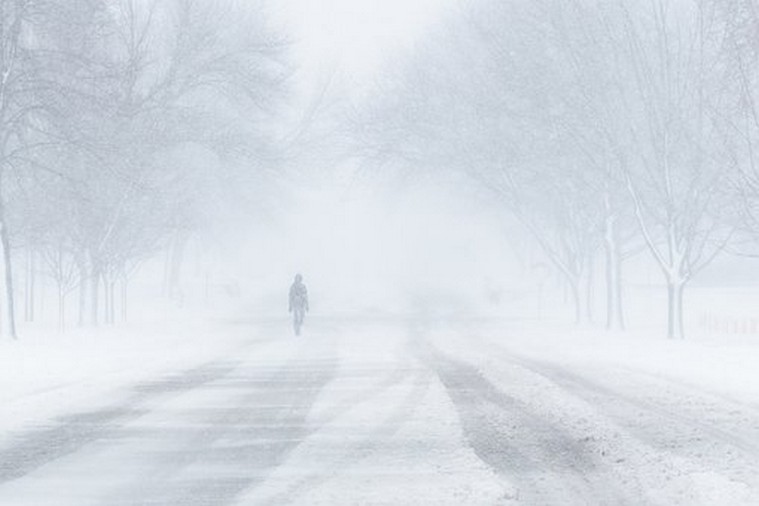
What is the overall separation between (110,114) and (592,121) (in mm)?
12404

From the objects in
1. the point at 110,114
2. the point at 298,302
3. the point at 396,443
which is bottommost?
the point at 396,443

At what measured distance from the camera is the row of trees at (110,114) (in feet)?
92.0

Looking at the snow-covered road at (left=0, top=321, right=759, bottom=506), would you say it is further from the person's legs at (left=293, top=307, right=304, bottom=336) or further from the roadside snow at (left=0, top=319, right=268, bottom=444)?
the person's legs at (left=293, top=307, right=304, bottom=336)

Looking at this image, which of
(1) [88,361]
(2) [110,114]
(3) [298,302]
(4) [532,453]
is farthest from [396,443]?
(3) [298,302]

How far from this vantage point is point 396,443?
11.5 metres

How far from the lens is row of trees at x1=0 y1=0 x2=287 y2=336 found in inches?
1104

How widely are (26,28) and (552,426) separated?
21967mm

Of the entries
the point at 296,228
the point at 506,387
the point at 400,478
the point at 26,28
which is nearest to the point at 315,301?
the point at 26,28

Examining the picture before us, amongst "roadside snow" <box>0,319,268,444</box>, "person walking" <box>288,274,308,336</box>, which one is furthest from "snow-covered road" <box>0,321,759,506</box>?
"person walking" <box>288,274,308,336</box>

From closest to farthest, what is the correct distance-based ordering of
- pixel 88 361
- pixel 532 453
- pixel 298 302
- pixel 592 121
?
pixel 532 453
pixel 88 361
pixel 592 121
pixel 298 302

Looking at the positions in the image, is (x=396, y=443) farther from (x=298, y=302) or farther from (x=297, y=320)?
(x=298, y=302)

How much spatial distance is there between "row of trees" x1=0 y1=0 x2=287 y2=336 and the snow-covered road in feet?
34.3

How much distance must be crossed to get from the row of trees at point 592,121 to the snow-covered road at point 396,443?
1147 centimetres

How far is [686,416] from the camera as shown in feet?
45.1
